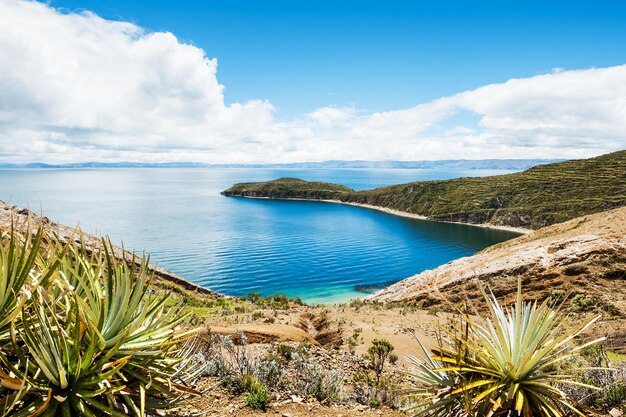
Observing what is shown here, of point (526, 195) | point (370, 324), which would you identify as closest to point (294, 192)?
point (526, 195)

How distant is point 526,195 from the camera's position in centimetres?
11038

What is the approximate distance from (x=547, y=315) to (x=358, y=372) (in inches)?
350

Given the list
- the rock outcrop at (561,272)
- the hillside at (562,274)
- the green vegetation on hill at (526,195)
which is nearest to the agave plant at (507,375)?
the hillside at (562,274)

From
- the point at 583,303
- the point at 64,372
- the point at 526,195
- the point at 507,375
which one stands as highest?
the point at 64,372

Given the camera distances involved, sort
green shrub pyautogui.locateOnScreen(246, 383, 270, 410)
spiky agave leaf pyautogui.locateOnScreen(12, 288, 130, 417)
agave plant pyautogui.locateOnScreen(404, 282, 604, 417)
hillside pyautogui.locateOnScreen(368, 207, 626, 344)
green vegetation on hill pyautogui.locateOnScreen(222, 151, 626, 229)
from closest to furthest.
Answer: spiky agave leaf pyautogui.locateOnScreen(12, 288, 130, 417)
agave plant pyautogui.locateOnScreen(404, 282, 604, 417)
green shrub pyautogui.locateOnScreen(246, 383, 270, 410)
hillside pyautogui.locateOnScreen(368, 207, 626, 344)
green vegetation on hill pyautogui.locateOnScreen(222, 151, 626, 229)

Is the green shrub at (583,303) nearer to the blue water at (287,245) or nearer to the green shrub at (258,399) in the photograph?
the green shrub at (258,399)

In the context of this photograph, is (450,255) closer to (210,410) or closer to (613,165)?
(210,410)

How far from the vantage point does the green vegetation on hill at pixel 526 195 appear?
92.8 m

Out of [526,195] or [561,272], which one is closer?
[561,272]

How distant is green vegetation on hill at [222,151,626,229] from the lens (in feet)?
304

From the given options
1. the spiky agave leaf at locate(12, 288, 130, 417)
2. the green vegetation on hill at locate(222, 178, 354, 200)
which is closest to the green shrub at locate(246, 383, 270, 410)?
the spiky agave leaf at locate(12, 288, 130, 417)

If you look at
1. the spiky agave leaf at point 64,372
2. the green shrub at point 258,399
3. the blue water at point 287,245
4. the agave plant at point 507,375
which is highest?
the spiky agave leaf at point 64,372

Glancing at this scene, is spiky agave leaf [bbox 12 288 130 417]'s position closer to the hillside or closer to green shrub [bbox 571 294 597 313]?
the hillside

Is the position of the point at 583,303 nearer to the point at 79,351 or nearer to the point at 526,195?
the point at 79,351
